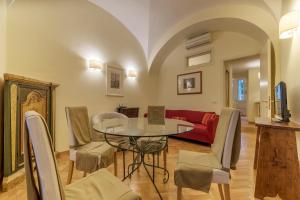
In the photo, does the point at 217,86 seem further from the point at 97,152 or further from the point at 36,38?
the point at 36,38

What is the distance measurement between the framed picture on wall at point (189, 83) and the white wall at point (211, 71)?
A: 0.12 meters

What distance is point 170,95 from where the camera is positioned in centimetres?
554

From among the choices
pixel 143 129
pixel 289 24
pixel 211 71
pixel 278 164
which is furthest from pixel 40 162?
pixel 211 71

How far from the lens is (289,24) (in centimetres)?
195

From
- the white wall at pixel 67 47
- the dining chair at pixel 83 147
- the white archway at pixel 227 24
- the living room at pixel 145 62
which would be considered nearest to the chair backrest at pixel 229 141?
the living room at pixel 145 62

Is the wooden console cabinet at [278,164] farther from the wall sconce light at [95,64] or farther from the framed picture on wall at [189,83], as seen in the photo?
the wall sconce light at [95,64]

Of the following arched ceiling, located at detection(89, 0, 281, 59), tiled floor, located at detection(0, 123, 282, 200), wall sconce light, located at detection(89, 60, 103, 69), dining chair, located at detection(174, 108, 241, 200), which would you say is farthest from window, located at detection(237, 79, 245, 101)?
dining chair, located at detection(174, 108, 241, 200)

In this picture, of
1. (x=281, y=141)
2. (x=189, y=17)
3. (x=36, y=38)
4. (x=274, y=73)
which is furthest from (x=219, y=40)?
(x=36, y=38)

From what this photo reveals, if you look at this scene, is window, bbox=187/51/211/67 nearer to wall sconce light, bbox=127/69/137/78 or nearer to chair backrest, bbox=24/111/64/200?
wall sconce light, bbox=127/69/137/78

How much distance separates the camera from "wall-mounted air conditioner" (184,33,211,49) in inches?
173

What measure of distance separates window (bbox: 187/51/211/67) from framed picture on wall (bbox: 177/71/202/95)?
34cm

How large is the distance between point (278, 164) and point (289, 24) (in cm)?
169

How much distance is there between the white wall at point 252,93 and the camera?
712cm

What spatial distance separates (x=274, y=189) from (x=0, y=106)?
123 inches
